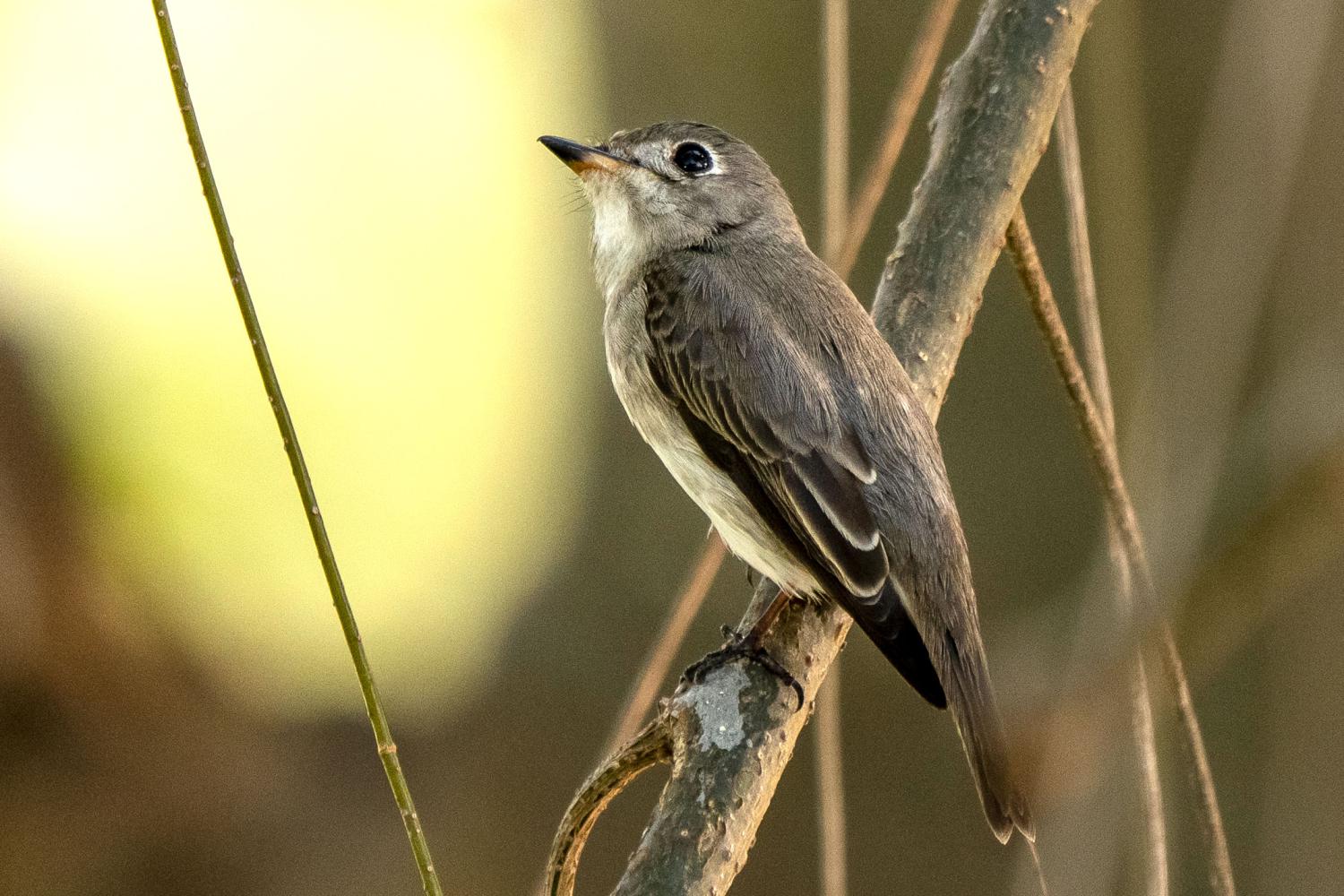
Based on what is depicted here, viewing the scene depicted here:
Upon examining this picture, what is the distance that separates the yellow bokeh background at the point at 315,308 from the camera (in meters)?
5.29

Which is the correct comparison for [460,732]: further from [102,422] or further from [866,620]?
[866,620]

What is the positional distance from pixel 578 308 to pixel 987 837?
2.70 metres

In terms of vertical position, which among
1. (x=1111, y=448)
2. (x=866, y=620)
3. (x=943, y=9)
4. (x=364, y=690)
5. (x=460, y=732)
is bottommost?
(x=460, y=732)

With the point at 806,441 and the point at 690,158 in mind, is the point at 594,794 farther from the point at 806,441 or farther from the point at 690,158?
the point at 690,158

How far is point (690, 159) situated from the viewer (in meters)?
3.59

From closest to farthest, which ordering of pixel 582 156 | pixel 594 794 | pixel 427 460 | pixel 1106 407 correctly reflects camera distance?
1. pixel 594 794
2. pixel 1106 407
3. pixel 582 156
4. pixel 427 460

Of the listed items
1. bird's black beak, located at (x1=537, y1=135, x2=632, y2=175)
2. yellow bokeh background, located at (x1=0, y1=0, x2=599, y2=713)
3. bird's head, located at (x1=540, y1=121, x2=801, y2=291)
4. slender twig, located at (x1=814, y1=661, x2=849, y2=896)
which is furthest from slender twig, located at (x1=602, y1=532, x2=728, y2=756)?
yellow bokeh background, located at (x1=0, y1=0, x2=599, y2=713)

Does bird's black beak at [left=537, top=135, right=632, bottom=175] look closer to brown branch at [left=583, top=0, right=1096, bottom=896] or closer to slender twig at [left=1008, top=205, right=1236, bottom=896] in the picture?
brown branch at [left=583, top=0, right=1096, bottom=896]

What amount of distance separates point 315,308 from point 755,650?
3353 mm

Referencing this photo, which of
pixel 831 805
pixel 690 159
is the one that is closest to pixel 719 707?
pixel 831 805

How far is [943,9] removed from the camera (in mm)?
2621

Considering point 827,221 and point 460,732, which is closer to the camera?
point 827,221

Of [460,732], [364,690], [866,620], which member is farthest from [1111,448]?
[460,732]

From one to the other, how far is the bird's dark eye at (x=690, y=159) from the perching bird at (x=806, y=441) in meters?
0.19
